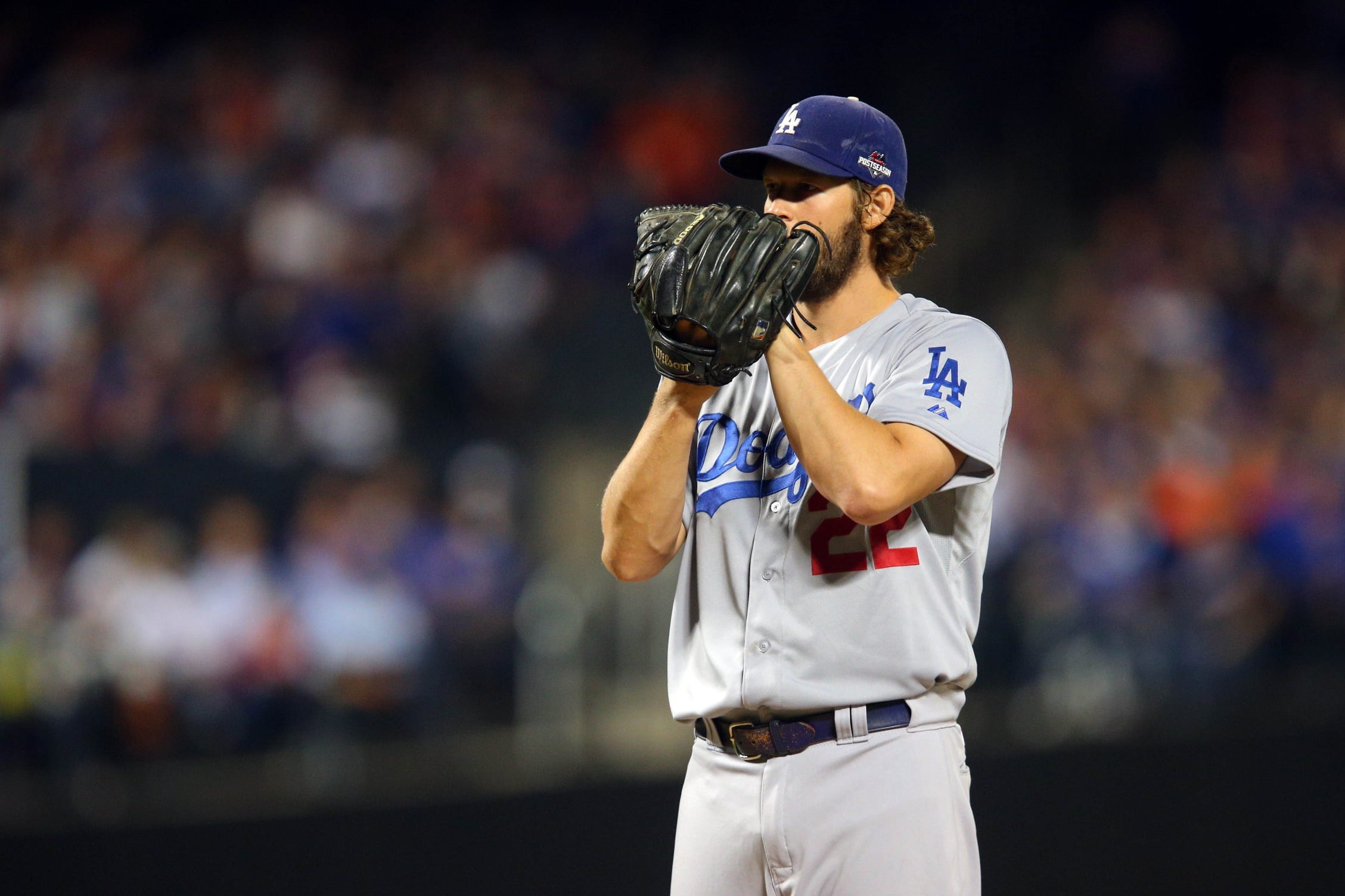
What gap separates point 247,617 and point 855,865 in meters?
4.07

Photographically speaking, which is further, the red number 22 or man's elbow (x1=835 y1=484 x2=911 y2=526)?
the red number 22

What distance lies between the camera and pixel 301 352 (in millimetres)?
6754

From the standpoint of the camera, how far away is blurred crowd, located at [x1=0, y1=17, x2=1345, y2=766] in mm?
5688

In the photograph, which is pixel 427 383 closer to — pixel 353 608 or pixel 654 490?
pixel 353 608

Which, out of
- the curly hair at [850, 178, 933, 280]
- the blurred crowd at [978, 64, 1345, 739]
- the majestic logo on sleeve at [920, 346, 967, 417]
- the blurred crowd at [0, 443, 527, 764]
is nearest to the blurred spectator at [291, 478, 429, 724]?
the blurred crowd at [0, 443, 527, 764]

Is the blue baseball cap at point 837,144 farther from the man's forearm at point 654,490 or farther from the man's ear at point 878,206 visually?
the man's forearm at point 654,490

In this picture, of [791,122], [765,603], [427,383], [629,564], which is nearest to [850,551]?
[765,603]

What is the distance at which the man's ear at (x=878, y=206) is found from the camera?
243 centimetres

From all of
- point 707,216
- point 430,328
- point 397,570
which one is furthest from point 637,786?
point 707,216

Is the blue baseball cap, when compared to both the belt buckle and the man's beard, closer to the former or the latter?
the man's beard

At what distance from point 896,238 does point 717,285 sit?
1.92 ft

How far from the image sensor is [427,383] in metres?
6.88

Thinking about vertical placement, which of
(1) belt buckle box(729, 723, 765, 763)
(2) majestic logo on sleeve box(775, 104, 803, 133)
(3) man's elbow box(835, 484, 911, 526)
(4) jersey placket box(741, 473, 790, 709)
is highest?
(2) majestic logo on sleeve box(775, 104, 803, 133)

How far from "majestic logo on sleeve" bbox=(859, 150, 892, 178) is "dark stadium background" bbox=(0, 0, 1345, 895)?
3271 mm
